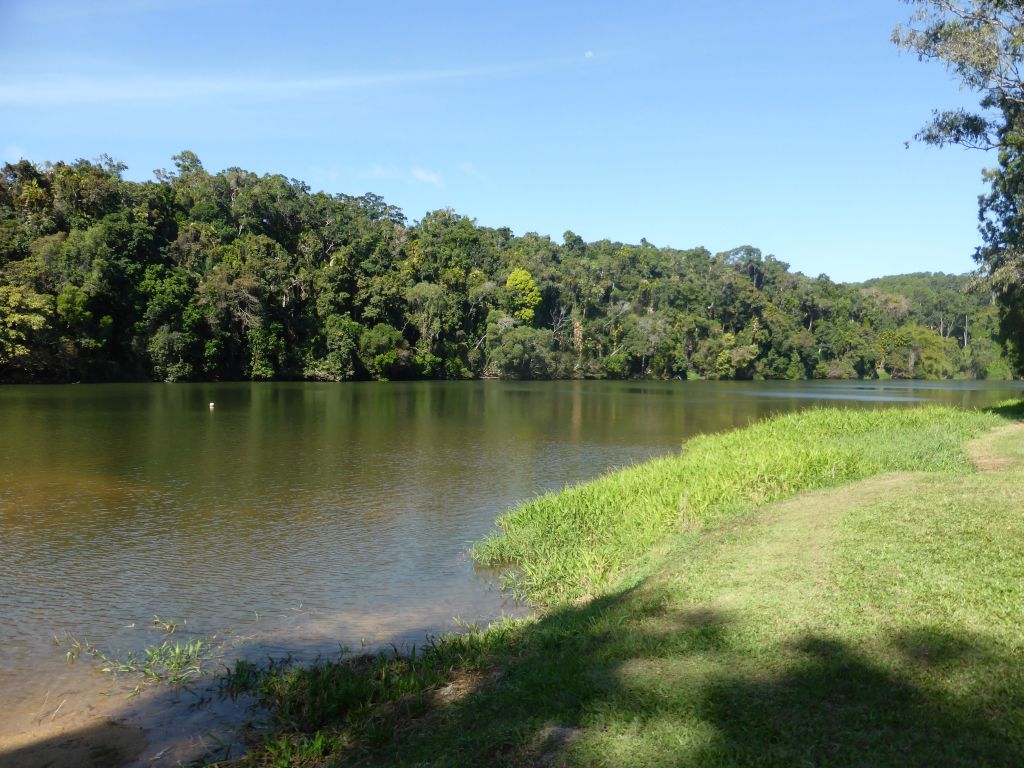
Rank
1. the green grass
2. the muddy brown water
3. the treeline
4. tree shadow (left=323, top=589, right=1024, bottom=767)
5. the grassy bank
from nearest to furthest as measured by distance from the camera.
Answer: tree shadow (left=323, top=589, right=1024, bottom=767), the grassy bank, the green grass, the muddy brown water, the treeline

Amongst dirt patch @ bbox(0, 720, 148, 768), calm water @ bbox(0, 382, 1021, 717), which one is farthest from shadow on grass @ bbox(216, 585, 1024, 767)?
calm water @ bbox(0, 382, 1021, 717)

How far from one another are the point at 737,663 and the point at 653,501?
7.36 m

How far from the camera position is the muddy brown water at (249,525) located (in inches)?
345

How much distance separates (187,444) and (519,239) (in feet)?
356

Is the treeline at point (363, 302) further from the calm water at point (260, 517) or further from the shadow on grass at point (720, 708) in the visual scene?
the shadow on grass at point (720, 708)

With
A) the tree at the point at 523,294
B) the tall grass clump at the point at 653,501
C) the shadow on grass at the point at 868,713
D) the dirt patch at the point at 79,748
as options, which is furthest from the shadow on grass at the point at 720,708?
the tree at the point at 523,294

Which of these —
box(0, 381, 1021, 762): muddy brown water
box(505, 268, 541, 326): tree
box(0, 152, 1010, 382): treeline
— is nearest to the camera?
box(0, 381, 1021, 762): muddy brown water

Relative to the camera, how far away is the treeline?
61.0 m

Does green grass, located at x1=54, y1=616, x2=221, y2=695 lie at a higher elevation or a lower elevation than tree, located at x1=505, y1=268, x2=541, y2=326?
lower

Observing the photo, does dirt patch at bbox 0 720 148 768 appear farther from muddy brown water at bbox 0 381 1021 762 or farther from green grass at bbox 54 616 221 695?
green grass at bbox 54 616 221 695

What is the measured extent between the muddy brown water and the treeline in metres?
21.9

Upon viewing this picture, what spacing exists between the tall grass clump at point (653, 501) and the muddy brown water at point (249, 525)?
78 centimetres

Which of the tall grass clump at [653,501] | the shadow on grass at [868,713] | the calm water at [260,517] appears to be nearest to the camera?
the shadow on grass at [868,713]

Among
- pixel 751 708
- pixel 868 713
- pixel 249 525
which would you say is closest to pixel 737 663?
pixel 751 708
